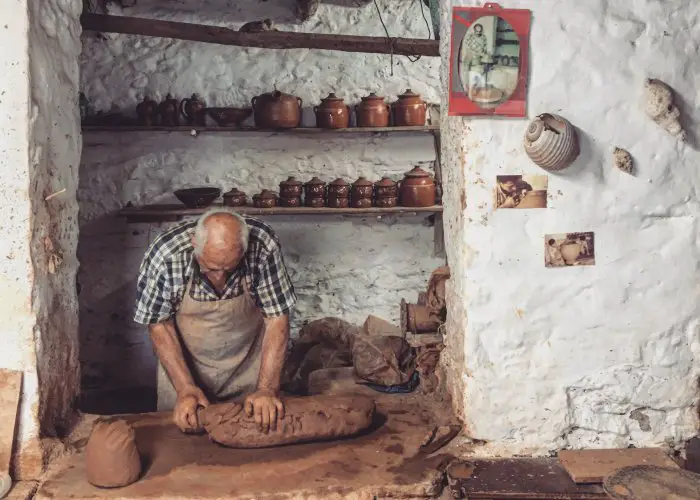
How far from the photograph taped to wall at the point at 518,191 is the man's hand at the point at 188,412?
4.92ft

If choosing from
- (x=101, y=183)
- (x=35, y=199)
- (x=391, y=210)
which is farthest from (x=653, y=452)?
(x=101, y=183)

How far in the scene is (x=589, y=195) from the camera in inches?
98.7

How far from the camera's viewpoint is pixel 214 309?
9.93 ft

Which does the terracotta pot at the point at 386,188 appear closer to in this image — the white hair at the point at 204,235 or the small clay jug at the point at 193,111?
the small clay jug at the point at 193,111

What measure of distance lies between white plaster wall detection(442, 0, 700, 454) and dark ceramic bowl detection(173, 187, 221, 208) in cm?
219

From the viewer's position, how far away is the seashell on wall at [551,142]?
2359 millimetres

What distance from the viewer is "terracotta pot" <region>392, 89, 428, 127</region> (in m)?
4.37

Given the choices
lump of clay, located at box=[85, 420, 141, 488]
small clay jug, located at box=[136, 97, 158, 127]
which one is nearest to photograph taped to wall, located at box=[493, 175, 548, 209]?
lump of clay, located at box=[85, 420, 141, 488]

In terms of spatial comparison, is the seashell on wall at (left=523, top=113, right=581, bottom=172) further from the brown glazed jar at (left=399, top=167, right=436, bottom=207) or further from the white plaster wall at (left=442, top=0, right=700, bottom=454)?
the brown glazed jar at (left=399, top=167, right=436, bottom=207)

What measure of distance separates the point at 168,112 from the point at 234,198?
2.39ft

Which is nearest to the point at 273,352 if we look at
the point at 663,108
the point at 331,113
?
the point at 663,108

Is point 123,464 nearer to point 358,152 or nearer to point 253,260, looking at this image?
point 253,260

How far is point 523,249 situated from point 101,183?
3239 millimetres

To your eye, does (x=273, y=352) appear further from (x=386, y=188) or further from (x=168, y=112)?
(x=168, y=112)
